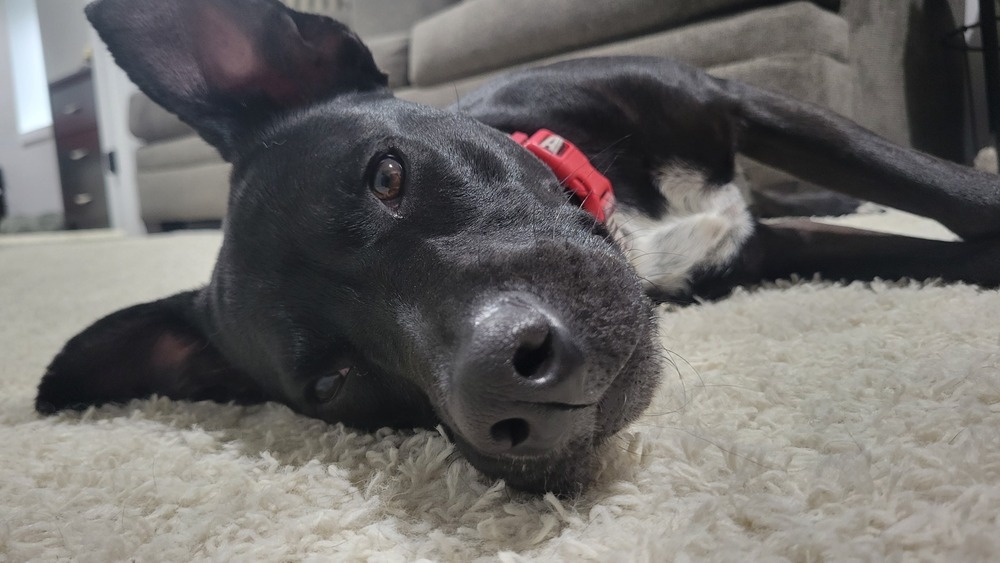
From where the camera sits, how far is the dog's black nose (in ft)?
2.06

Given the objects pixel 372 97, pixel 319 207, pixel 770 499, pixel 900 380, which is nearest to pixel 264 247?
pixel 319 207

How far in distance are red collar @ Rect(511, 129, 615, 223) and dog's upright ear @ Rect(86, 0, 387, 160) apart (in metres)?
0.35

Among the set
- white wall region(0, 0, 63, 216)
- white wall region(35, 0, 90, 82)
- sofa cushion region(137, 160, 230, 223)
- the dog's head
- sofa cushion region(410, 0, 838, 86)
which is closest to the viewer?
the dog's head

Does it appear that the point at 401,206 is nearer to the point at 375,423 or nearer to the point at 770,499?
the point at 375,423

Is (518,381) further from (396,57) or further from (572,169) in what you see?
(396,57)

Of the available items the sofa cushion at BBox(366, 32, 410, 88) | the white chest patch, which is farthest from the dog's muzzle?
the sofa cushion at BBox(366, 32, 410, 88)

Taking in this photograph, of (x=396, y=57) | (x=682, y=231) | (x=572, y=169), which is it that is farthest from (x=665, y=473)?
(x=396, y=57)

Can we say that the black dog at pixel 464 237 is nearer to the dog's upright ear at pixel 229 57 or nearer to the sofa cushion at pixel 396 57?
the dog's upright ear at pixel 229 57

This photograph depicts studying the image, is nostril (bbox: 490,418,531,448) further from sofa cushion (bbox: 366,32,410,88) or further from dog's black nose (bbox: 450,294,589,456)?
sofa cushion (bbox: 366,32,410,88)

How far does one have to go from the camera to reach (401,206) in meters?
0.96

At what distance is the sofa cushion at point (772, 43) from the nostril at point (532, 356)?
5.59ft

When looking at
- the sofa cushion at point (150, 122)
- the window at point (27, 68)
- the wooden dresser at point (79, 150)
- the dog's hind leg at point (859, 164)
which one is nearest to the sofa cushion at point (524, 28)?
the dog's hind leg at point (859, 164)

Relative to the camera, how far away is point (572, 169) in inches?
49.6

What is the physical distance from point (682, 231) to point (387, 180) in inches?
31.3
